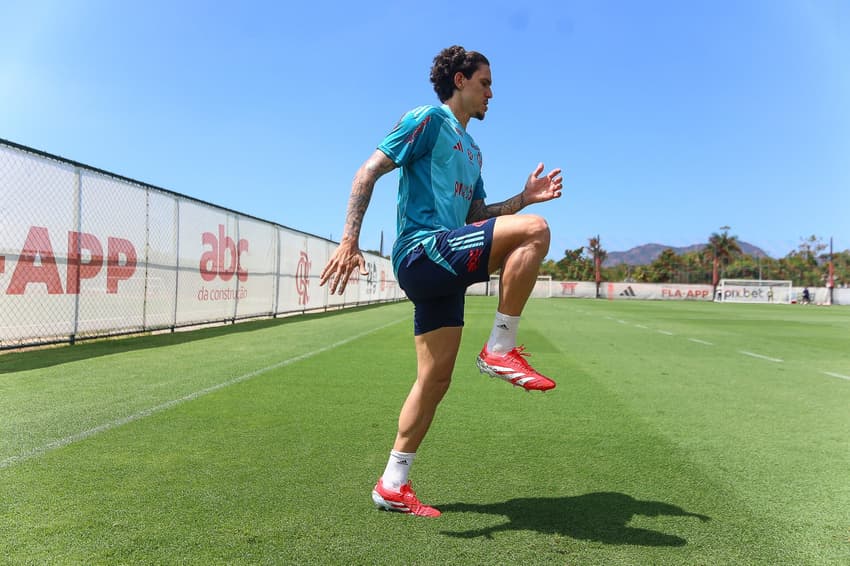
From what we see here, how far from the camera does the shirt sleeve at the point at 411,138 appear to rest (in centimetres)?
273

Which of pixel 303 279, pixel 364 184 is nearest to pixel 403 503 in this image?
pixel 364 184

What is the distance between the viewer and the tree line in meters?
105

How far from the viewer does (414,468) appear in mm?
3482

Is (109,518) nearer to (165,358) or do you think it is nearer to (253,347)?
(165,358)

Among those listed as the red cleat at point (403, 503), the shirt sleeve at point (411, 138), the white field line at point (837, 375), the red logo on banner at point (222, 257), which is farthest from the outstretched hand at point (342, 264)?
the red logo on banner at point (222, 257)

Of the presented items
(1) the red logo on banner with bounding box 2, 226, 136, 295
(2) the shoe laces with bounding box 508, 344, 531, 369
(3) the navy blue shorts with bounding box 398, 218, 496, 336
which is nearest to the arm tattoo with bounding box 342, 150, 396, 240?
(3) the navy blue shorts with bounding box 398, 218, 496, 336

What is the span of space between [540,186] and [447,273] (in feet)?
3.18

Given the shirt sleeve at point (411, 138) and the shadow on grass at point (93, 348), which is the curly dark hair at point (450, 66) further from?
the shadow on grass at point (93, 348)

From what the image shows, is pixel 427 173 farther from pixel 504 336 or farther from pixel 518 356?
pixel 518 356

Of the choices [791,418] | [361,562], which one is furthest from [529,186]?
[791,418]

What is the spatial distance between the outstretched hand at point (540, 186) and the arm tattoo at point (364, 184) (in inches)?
34.7

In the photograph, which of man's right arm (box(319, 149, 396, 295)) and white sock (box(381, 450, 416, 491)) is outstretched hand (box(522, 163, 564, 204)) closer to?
man's right arm (box(319, 149, 396, 295))

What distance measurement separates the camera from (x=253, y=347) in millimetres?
9773

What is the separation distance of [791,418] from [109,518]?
512 cm
